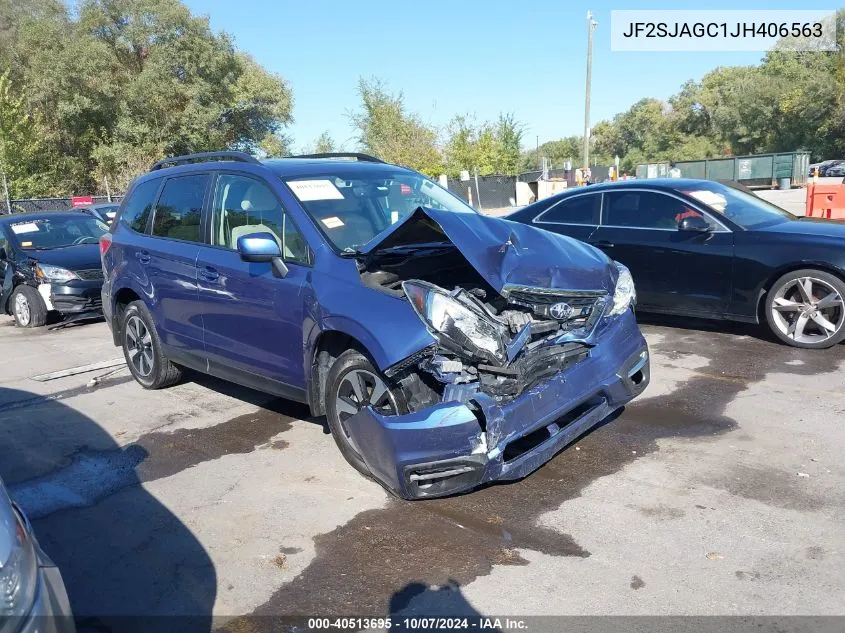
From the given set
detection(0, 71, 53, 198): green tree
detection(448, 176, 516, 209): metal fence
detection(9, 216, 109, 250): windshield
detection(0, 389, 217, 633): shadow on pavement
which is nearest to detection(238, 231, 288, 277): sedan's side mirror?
detection(0, 389, 217, 633): shadow on pavement

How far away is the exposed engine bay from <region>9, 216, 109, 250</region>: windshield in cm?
808

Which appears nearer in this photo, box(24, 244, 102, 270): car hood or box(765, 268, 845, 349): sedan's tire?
box(765, 268, 845, 349): sedan's tire

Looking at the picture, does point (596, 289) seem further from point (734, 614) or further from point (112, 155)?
point (112, 155)

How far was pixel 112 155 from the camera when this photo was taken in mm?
37594

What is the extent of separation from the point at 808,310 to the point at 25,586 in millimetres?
6283

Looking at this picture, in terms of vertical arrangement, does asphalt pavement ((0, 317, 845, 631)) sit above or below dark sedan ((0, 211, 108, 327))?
below

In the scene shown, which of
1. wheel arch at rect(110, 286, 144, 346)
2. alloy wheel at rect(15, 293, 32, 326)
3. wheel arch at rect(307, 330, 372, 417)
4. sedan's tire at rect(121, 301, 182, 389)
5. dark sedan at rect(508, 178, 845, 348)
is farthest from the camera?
alloy wheel at rect(15, 293, 32, 326)

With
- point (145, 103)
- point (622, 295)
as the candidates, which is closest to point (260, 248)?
point (622, 295)

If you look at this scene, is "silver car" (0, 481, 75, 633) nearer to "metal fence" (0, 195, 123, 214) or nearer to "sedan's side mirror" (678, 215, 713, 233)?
"sedan's side mirror" (678, 215, 713, 233)

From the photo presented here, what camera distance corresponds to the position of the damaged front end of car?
3400mm

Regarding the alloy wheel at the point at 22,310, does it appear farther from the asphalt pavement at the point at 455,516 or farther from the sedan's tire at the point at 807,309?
the sedan's tire at the point at 807,309

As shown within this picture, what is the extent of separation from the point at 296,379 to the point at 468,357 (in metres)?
1.38

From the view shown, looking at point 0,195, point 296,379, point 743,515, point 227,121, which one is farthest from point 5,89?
point 743,515

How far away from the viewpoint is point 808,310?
626 cm
